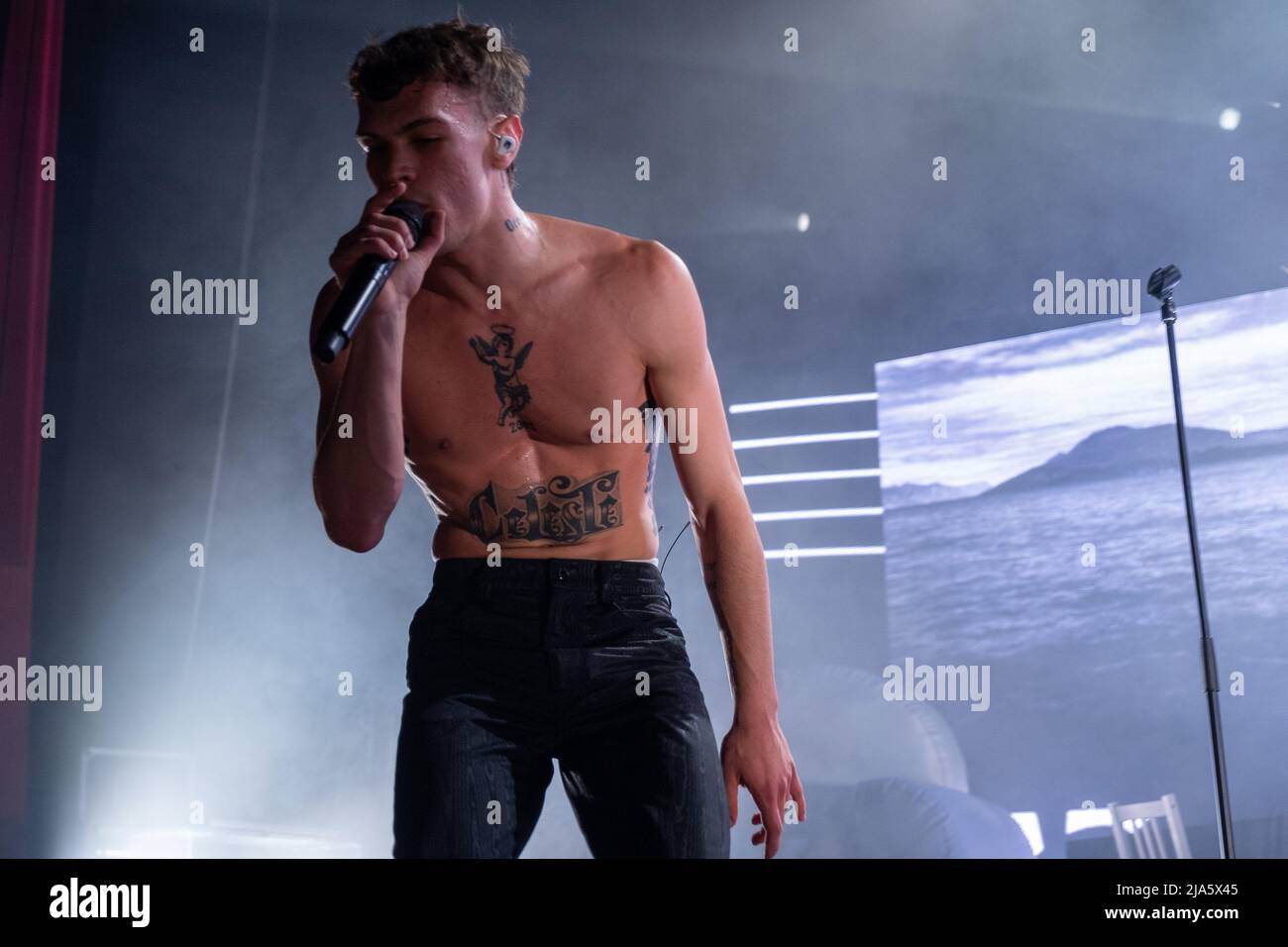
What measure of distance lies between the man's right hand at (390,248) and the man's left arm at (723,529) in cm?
33

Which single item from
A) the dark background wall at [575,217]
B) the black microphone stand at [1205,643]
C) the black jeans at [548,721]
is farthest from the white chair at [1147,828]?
the black jeans at [548,721]

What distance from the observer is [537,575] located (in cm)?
148

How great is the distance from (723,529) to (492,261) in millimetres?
544

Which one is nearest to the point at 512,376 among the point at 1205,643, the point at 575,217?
the point at 1205,643

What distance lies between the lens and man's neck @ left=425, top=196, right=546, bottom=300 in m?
1.67

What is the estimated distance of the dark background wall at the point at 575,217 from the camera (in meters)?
3.75

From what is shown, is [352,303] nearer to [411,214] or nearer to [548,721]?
[411,214]

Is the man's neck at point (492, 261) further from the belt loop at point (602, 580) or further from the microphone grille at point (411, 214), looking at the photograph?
the belt loop at point (602, 580)

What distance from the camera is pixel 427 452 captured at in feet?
5.30
